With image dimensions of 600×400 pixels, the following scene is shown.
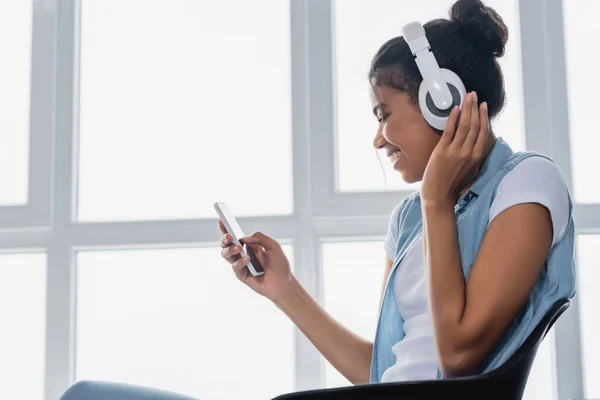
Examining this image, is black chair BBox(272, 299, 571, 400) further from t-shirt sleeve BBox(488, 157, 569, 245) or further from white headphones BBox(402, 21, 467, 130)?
white headphones BBox(402, 21, 467, 130)

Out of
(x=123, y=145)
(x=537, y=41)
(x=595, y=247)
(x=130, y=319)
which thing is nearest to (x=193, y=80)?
(x=123, y=145)

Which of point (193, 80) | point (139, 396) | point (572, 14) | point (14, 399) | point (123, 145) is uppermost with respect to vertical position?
point (572, 14)

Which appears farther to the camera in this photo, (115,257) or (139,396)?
(115,257)

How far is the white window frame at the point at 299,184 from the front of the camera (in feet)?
5.58

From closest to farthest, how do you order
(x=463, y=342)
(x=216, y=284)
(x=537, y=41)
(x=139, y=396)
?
(x=463, y=342) → (x=139, y=396) → (x=537, y=41) → (x=216, y=284)

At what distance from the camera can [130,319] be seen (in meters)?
1.86

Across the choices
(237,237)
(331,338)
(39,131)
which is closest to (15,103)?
(39,131)

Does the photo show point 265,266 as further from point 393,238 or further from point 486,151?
point 486,151

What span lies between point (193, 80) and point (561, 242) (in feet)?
3.67

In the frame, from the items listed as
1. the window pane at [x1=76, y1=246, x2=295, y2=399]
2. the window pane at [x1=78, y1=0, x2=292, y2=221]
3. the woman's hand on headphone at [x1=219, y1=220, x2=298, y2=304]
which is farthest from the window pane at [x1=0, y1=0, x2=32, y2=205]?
the woman's hand on headphone at [x1=219, y1=220, x2=298, y2=304]

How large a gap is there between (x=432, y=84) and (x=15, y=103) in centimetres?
127

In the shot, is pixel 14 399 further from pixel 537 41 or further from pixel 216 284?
pixel 537 41

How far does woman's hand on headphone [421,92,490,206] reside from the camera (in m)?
1.09

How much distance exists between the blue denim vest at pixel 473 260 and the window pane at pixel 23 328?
1.03 m
